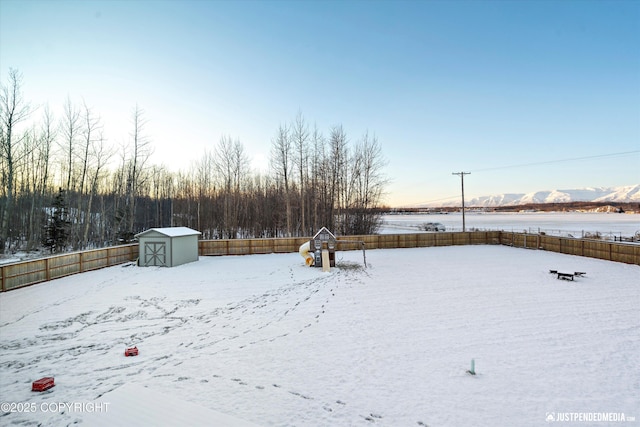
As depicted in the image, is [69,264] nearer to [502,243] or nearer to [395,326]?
[395,326]

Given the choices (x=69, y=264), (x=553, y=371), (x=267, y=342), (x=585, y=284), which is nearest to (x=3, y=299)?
(x=69, y=264)

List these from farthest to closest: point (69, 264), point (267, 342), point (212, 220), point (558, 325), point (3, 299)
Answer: point (212, 220) < point (69, 264) < point (3, 299) < point (558, 325) < point (267, 342)

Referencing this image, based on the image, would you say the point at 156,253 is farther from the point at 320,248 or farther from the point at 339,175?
the point at 339,175

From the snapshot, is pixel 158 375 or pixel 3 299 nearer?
pixel 158 375

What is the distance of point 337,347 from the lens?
6906 mm

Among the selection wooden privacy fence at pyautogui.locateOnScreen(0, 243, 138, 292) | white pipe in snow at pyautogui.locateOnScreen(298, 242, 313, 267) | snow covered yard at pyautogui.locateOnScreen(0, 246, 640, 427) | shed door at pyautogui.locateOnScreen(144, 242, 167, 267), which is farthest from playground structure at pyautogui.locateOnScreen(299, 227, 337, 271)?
wooden privacy fence at pyautogui.locateOnScreen(0, 243, 138, 292)

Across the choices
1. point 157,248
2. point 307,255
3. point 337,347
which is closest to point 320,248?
point 307,255

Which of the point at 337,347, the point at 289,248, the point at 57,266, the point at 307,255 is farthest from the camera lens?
the point at 289,248

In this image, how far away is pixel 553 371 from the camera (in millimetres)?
5738

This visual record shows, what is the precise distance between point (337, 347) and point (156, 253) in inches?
549

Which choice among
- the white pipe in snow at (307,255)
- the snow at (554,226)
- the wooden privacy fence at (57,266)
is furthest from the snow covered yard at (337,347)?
the snow at (554,226)

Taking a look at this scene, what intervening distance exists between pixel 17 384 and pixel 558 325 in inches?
462

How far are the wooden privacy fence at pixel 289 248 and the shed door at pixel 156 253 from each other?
6.55ft

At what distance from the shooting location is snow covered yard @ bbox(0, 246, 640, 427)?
15.6ft
